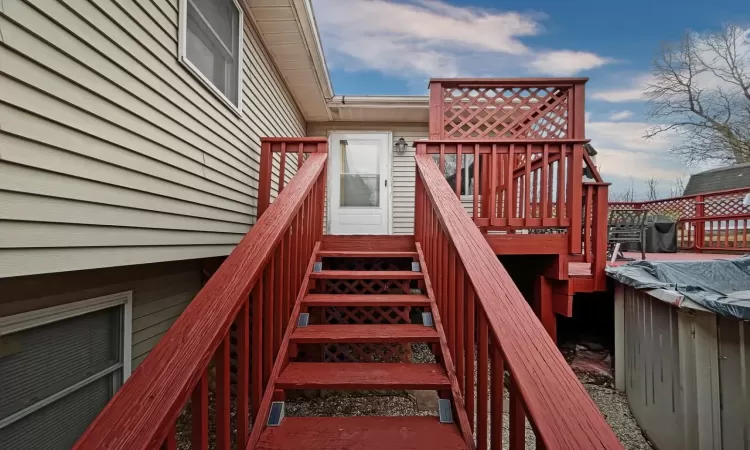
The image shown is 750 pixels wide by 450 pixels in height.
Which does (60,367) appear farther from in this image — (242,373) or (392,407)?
(392,407)

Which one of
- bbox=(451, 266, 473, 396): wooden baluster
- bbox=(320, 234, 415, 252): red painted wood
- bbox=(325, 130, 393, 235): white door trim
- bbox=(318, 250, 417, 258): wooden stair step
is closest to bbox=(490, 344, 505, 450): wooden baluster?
bbox=(451, 266, 473, 396): wooden baluster

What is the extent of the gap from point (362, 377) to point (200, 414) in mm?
847

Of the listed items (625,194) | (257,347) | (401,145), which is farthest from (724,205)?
(625,194)

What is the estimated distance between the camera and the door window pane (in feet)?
19.9

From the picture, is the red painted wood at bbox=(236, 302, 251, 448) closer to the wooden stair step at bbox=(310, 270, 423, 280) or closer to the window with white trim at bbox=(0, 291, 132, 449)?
the wooden stair step at bbox=(310, 270, 423, 280)

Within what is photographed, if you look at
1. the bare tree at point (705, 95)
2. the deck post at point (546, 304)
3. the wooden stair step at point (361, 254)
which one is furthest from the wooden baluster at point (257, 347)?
the bare tree at point (705, 95)

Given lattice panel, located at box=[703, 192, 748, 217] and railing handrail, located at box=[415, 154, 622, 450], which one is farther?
lattice panel, located at box=[703, 192, 748, 217]

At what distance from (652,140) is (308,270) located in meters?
20.3

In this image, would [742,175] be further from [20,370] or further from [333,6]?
[20,370]

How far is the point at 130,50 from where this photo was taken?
6.34 feet

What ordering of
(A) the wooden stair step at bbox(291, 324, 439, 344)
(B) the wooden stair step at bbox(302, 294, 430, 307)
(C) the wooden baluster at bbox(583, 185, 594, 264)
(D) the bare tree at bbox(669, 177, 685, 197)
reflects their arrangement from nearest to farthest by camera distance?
(A) the wooden stair step at bbox(291, 324, 439, 344)
(B) the wooden stair step at bbox(302, 294, 430, 307)
(C) the wooden baluster at bbox(583, 185, 594, 264)
(D) the bare tree at bbox(669, 177, 685, 197)

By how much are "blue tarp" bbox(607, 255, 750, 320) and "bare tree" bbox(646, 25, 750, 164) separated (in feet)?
52.3

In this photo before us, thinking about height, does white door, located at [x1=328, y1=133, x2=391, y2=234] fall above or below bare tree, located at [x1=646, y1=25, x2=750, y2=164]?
below

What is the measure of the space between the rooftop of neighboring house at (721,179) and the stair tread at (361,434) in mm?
17147
